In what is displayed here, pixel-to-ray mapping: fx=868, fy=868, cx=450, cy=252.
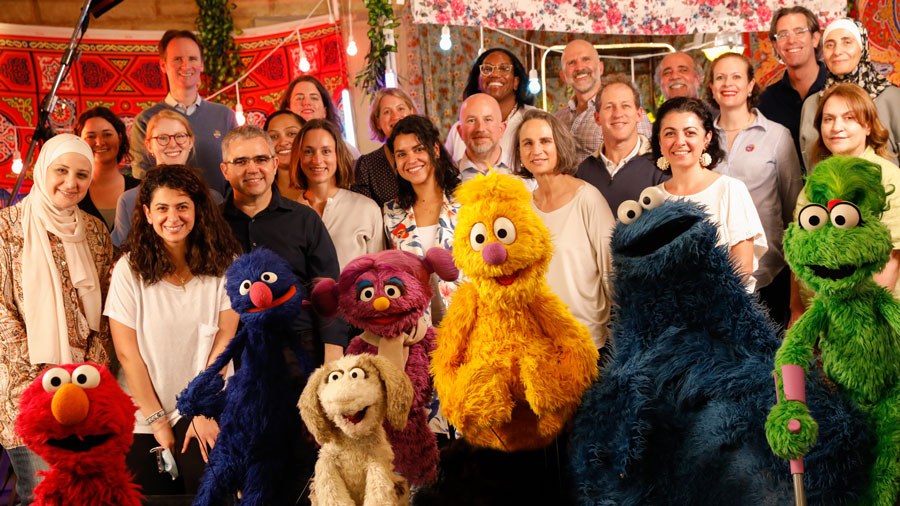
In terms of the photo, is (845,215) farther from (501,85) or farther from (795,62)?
(501,85)

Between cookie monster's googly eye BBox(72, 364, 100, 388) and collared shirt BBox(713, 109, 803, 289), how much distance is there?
2204 millimetres

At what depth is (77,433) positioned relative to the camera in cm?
182

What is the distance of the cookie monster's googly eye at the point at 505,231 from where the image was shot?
1.80m

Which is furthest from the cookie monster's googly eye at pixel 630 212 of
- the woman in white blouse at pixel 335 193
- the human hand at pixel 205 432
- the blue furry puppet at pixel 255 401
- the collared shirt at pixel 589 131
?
the collared shirt at pixel 589 131

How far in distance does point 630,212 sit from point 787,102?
2.18m

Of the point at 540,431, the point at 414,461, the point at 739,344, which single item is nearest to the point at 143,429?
the point at 414,461

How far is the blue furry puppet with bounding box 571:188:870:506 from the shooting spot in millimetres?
1626

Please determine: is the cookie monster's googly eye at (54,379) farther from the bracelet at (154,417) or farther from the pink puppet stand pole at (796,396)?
the pink puppet stand pole at (796,396)

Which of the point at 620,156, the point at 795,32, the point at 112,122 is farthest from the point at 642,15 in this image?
the point at 112,122

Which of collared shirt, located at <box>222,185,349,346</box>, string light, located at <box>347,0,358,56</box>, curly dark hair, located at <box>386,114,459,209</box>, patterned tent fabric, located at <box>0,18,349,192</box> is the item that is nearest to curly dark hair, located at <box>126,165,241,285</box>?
collared shirt, located at <box>222,185,349,346</box>

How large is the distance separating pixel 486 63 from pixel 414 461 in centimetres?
213

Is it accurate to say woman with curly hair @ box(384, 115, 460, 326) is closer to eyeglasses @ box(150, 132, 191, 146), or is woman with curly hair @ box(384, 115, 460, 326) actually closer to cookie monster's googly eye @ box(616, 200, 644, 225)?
eyeglasses @ box(150, 132, 191, 146)

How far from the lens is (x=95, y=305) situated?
2656mm

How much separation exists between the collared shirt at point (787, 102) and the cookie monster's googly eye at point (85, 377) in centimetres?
271
